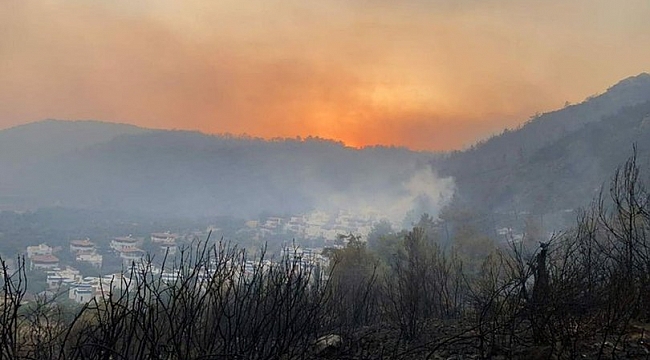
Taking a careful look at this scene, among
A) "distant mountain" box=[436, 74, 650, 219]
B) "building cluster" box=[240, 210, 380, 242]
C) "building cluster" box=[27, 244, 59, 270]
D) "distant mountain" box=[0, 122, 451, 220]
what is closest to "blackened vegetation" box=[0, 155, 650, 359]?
"building cluster" box=[27, 244, 59, 270]

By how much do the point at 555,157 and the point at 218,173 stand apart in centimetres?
5071

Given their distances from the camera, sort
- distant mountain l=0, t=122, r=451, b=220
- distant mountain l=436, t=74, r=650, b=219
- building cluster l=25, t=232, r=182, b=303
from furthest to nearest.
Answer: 1. distant mountain l=0, t=122, r=451, b=220
2. distant mountain l=436, t=74, r=650, b=219
3. building cluster l=25, t=232, r=182, b=303

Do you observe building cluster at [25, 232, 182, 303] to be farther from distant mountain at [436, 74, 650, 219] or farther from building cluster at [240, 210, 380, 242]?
distant mountain at [436, 74, 650, 219]

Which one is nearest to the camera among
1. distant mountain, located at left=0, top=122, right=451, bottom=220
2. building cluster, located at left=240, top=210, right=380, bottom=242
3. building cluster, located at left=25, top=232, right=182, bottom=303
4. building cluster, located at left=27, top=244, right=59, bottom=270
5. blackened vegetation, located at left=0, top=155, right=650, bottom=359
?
blackened vegetation, located at left=0, top=155, right=650, bottom=359

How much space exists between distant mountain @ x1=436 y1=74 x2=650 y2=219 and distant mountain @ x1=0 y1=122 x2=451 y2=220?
8.90m

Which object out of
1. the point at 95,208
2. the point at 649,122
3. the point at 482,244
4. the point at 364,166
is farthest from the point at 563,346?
the point at 364,166

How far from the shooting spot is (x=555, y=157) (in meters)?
65.4

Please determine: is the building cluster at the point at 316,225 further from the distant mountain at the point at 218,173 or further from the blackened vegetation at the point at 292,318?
the blackened vegetation at the point at 292,318

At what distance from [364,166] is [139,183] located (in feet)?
119

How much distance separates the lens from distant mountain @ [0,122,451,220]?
266 ft

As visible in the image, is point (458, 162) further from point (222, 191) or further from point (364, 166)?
point (222, 191)

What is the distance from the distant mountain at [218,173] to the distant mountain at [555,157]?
8.90m

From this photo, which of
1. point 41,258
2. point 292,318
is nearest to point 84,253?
point 41,258

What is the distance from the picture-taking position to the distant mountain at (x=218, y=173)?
81.1 meters
